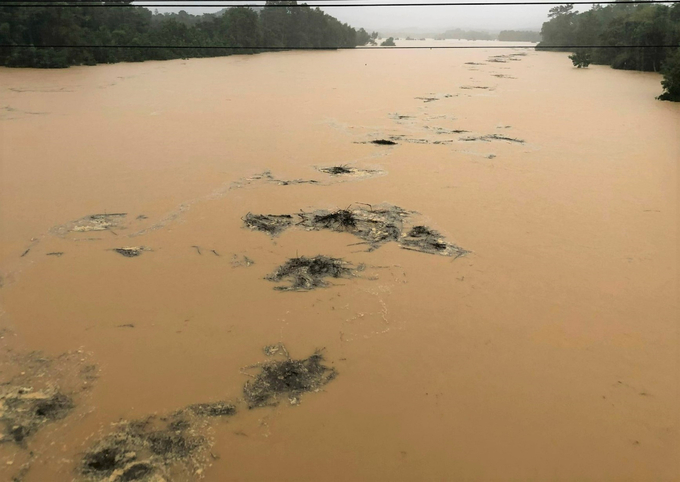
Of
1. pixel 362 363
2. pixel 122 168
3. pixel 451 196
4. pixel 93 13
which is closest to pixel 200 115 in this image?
pixel 122 168

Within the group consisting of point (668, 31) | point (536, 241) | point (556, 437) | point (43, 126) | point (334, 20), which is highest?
point (334, 20)

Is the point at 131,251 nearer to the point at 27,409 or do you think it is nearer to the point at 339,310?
the point at 27,409

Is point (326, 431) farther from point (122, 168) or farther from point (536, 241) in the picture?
point (122, 168)

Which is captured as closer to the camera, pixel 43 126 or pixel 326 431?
pixel 326 431

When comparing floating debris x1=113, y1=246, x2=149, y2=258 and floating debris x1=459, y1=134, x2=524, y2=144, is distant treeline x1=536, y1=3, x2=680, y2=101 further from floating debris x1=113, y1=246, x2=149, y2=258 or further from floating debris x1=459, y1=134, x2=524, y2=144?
floating debris x1=113, y1=246, x2=149, y2=258

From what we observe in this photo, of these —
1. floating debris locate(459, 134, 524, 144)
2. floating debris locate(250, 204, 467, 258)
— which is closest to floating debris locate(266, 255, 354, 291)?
floating debris locate(250, 204, 467, 258)
